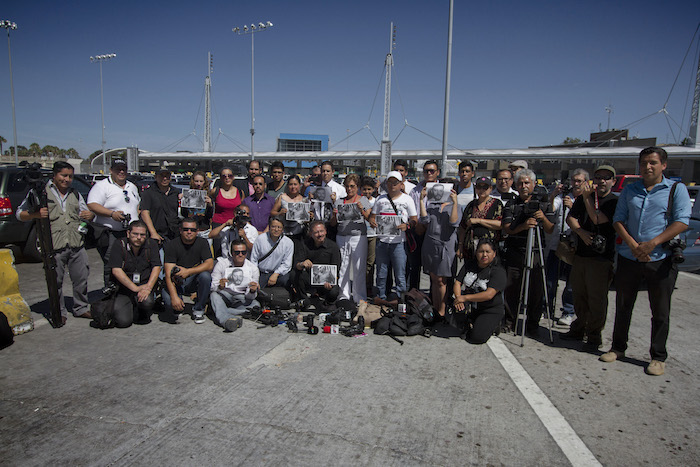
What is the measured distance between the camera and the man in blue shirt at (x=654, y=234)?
155 inches

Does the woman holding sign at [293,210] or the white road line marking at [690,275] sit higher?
the woman holding sign at [293,210]

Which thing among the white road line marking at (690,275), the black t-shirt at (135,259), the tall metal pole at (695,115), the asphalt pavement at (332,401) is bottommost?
the asphalt pavement at (332,401)

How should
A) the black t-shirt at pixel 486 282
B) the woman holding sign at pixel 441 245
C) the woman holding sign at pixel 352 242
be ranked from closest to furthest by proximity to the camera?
the black t-shirt at pixel 486 282 < the woman holding sign at pixel 441 245 < the woman holding sign at pixel 352 242

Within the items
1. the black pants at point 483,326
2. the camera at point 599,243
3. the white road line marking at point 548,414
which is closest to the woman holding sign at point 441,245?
the black pants at point 483,326

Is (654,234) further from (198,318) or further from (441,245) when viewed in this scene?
(198,318)

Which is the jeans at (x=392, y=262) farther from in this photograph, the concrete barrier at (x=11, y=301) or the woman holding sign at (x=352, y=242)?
the concrete barrier at (x=11, y=301)

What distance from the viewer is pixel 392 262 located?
5887mm

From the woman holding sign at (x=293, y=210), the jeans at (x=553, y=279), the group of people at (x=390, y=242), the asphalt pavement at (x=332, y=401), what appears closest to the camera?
the asphalt pavement at (x=332, y=401)

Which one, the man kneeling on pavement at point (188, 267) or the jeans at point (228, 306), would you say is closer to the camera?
the jeans at point (228, 306)

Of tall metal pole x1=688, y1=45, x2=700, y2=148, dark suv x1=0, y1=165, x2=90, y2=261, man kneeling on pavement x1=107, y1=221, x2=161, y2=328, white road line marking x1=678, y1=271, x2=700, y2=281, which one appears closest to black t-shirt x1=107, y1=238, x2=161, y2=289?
man kneeling on pavement x1=107, y1=221, x2=161, y2=328

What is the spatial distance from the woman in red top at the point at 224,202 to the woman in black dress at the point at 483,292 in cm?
353

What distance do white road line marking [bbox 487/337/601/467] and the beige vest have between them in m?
5.22

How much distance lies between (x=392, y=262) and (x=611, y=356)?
275 centimetres

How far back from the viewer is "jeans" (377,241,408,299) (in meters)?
5.78
